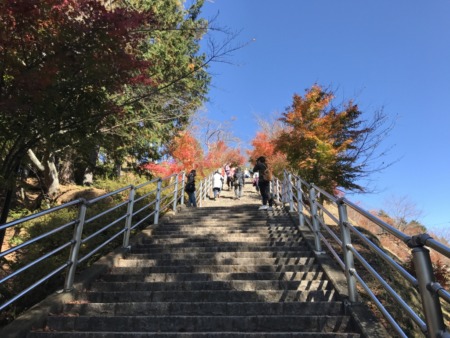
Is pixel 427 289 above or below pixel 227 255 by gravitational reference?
above

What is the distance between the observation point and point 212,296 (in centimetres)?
379

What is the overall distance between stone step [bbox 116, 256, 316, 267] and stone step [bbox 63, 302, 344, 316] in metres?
1.39

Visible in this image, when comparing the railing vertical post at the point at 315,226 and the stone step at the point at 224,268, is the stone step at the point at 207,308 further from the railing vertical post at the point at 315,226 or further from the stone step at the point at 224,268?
the railing vertical post at the point at 315,226

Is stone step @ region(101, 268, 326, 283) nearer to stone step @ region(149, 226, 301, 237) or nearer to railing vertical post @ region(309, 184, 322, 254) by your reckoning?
railing vertical post @ region(309, 184, 322, 254)

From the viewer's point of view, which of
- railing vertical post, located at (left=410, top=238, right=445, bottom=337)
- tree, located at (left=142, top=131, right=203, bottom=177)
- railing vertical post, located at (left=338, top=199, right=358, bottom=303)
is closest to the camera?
railing vertical post, located at (left=410, top=238, right=445, bottom=337)

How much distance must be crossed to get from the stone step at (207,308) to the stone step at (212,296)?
288 millimetres

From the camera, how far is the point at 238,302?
139 inches

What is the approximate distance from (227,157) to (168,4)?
88.1 ft

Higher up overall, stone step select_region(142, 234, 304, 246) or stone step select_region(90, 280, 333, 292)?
stone step select_region(142, 234, 304, 246)

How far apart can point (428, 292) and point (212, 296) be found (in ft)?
8.06

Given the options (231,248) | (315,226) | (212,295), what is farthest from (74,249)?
(315,226)

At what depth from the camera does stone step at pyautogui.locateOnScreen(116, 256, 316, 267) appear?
4828 millimetres

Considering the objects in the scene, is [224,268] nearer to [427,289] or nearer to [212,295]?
[212,295]

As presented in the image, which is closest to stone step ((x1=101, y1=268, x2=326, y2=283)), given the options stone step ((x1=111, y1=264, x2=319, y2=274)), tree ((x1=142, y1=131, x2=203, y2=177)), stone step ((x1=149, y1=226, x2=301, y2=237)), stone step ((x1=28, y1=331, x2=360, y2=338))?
stone step ((x1=111, y1=264, x2=319, y2=274))
